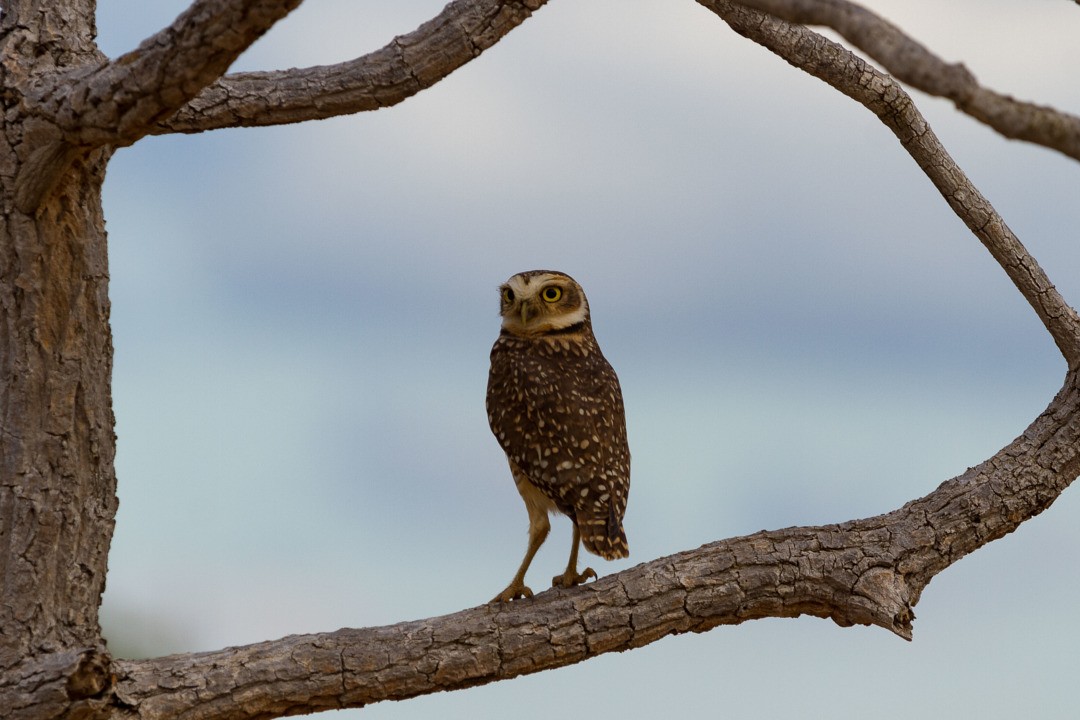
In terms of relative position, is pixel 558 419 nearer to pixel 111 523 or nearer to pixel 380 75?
pixel 380 75

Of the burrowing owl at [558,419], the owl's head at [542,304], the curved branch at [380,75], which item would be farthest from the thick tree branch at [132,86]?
the owl's head at [542,304]

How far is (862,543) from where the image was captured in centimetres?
616

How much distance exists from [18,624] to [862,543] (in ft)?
13.3

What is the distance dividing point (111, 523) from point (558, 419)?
2.34 m

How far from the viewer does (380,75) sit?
572cm

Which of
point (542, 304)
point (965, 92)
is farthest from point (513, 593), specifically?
point (965, 92)

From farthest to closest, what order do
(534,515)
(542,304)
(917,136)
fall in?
(542,304) < (917,136) < (534,515)

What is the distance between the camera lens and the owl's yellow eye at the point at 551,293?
24.6 ft

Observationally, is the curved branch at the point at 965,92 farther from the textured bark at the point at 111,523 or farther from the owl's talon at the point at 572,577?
the owl's talon at the point at 572,577

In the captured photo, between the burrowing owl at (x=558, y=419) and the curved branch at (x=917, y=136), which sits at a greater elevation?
the curved branch at (x=917, y=136)

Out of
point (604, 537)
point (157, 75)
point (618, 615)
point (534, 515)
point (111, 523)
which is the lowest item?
point (618, 615)

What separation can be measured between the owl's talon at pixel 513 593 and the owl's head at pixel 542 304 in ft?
5.59

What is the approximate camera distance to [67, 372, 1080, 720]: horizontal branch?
5562 mm

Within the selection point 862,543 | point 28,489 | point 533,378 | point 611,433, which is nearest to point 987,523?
point 862,543
